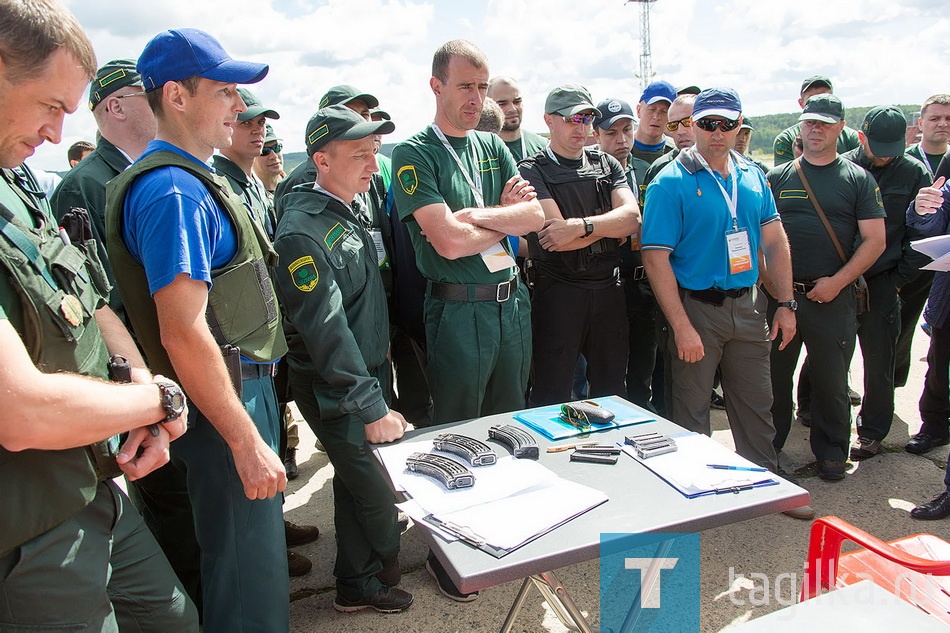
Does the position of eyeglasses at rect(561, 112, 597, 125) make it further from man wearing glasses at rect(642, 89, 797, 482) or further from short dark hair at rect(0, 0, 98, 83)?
short dark hair at rect(0, 0, 98, 83)

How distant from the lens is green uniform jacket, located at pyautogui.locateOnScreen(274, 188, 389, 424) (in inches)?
93.0

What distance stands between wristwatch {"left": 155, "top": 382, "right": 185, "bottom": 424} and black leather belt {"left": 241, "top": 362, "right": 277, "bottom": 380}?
16.7 inches

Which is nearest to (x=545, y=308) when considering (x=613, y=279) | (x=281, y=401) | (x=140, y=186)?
(x=613, y=279)

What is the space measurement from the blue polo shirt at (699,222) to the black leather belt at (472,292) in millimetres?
969

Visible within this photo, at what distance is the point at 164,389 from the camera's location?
162 cm

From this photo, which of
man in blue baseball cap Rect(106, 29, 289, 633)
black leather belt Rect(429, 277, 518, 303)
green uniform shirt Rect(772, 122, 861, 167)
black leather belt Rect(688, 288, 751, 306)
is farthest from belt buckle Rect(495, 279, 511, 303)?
green uniform shirt Rect(772, 122, 861, 167)

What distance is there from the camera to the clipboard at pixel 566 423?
7.59 ft

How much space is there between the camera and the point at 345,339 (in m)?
2.38

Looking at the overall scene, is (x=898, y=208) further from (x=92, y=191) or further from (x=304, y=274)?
(x=92, y=191)

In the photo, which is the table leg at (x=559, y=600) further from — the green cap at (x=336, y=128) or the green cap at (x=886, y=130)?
the green cap at (x=886, y=130)

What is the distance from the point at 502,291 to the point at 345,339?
3.37 ft

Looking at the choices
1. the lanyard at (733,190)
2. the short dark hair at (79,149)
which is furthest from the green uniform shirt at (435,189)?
the short dark hair at (79,149)

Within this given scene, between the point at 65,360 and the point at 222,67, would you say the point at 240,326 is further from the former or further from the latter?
the point at 222,67

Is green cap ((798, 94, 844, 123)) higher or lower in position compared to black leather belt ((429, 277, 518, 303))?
higher
